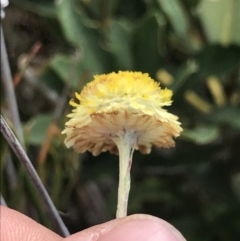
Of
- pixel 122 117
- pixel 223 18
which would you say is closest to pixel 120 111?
pixel 122 117

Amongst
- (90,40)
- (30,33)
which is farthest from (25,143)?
(30,33)

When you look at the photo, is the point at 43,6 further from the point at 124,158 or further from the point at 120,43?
Result: the point at 124,158

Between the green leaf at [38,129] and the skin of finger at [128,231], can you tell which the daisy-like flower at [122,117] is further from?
the green leaf at [38,129]

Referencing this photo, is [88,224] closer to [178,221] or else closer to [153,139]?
[178,221]

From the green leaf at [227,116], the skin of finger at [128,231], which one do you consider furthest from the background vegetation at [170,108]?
the skin of finger at [128,231]

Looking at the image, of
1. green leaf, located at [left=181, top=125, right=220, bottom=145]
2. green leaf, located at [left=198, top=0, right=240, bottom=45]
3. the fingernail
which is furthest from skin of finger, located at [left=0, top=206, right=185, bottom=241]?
green leaf, located at [left=198, top=0, right=240, bottom=45]
